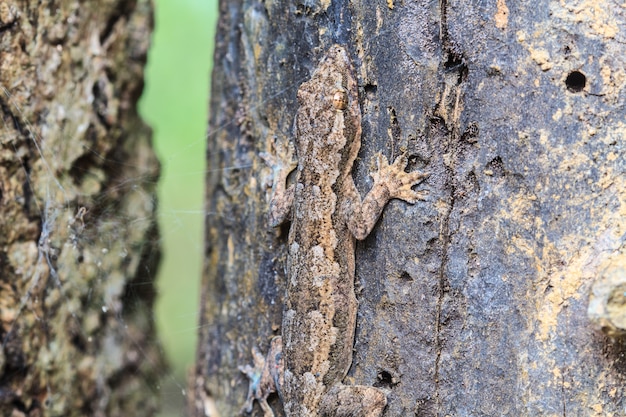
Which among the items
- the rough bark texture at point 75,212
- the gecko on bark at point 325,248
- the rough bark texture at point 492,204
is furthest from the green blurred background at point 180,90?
the rough bark texture at point 492,204

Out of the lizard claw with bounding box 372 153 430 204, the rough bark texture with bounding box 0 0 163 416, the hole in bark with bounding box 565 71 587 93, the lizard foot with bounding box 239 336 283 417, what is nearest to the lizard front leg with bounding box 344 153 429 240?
the lizard claw with bounding box 372 153 430 204

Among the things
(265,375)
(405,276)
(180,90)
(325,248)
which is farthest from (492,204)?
(180,90)

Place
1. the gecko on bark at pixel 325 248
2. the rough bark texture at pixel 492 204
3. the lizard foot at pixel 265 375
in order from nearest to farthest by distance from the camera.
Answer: the rough bark texture at pixel 492 204, the gecko on bark at pixel 325 248, the lizard foot at pixel 265 375

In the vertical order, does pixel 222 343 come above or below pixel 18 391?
above

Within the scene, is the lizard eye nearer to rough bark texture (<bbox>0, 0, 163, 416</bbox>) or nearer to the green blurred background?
rough bark texture (<bbox>0, 0, 163, 416</bbox>)

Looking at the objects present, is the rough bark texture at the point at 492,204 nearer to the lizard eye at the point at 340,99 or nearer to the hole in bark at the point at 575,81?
the hole in bark at the point at 575,81

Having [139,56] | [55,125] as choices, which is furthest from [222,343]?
[139,56]

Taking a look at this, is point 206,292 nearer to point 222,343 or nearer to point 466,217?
point 222,343
